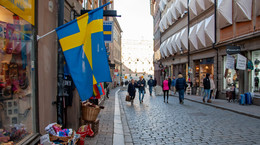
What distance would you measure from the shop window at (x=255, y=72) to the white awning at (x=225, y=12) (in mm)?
3277

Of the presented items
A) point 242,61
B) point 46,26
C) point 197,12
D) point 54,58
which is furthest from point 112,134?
point 197,12

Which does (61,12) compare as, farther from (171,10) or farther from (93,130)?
(171,10)

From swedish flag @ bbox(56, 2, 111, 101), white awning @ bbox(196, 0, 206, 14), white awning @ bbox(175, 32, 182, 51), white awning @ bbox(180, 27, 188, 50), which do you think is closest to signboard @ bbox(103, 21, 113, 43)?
swedish flag @ bbox(56, 2, 111, 101)

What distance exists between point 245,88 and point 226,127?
8799 mm

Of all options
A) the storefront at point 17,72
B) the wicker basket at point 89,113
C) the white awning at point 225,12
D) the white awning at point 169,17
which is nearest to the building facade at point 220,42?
the white awning at point 225,12

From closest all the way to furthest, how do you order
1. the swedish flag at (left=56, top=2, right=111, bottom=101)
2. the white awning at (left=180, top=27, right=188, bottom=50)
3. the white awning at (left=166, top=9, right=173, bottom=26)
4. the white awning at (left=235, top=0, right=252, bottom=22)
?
the swedish flag at (left=56, top=2, right=111, bottom=101) < the white awning at (left=235, top=0, right=252, bottom=22) < the white awning at (left=180, top=27, right=188, bottom=50) < the white awning at (left=166, top=9, right=173, bottom=26)

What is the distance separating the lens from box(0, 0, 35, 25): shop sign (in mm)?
3572

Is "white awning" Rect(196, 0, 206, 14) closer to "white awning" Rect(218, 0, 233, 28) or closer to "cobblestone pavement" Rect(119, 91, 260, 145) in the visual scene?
"white awning" Rect(218, 0, 233, 28)

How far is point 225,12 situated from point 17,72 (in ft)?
53.4

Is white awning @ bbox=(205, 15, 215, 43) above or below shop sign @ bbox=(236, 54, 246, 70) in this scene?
above

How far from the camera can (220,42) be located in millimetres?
18688

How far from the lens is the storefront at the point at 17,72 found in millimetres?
3674

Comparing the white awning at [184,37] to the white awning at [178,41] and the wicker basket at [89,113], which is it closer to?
the white awning at [178,41]

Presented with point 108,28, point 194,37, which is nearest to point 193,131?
point 108,28
